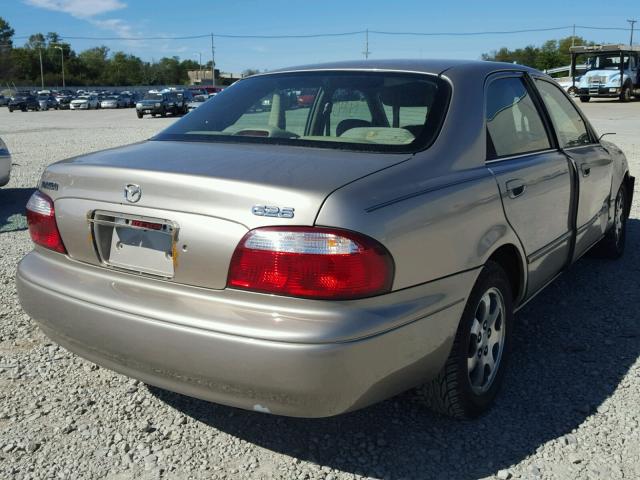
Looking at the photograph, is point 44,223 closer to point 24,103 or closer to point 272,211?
point 272,211

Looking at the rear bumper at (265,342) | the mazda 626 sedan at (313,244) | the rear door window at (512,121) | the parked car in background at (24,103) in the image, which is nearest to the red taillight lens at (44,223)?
the mazda 626 sedan at (313,244)

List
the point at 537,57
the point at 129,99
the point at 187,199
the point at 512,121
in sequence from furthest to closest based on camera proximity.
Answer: the point at 537,57, the point at 129,99, the point at 512,121, the point at 187,199

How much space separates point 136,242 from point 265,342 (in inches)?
28.3

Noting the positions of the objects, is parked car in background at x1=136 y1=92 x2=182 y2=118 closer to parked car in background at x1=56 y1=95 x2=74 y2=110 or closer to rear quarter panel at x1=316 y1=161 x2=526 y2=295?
parked car in background at x1=56 y1=95 x2=74 y2=110

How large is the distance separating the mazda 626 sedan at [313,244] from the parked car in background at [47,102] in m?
58.9

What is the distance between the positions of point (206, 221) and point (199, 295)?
0.88ft

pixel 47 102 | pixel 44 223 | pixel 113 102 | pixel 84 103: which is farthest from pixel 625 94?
pixel 47 102

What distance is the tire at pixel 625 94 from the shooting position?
33875 mm

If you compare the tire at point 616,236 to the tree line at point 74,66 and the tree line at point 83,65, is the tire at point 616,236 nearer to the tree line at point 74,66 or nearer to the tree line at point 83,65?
the tree line at point 83,65

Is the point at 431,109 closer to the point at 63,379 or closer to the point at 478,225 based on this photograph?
the point at 478,225

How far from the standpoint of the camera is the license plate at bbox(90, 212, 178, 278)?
2430 mm

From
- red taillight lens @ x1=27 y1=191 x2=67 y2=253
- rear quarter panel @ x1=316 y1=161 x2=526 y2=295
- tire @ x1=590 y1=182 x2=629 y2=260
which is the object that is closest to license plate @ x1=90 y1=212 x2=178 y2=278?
red taillight lens @ x1=27 y1=191 x2=67 y2=253

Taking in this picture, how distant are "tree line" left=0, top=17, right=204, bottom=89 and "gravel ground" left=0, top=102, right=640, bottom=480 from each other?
120 metres

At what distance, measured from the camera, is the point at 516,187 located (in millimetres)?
3111
